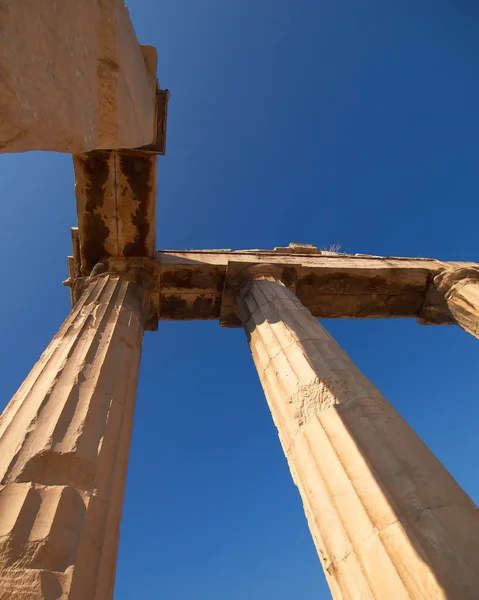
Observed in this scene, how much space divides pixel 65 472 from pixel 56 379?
1.68m

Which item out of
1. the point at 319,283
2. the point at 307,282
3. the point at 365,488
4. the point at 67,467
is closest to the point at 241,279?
the point at 307,282

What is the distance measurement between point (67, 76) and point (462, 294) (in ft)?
38.9

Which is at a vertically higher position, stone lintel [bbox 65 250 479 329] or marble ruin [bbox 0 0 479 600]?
stone lintel [bbox 65 250 479 329]

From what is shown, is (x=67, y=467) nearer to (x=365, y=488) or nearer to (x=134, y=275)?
(x=365, y=488)

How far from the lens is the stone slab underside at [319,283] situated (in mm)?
11375

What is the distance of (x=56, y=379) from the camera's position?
18.9 ft

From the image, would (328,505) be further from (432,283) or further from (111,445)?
(432,283)

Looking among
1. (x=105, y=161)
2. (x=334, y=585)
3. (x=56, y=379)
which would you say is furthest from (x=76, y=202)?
(x=334, y=585)

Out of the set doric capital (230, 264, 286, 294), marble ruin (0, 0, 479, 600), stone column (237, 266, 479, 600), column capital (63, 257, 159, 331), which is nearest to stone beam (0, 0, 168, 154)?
marble ruin (0, 0, 479, 600)

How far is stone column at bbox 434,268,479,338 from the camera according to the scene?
1120 cm

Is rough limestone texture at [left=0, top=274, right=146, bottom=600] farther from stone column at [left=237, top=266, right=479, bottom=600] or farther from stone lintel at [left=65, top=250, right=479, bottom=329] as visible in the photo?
stone lintel at [left=65, top=250, right=479, bottom=329]

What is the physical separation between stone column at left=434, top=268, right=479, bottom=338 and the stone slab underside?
1.70 ft

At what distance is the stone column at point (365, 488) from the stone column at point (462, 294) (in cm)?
611

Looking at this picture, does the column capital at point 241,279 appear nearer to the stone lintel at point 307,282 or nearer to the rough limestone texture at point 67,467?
the stone lintel at point 307,282
